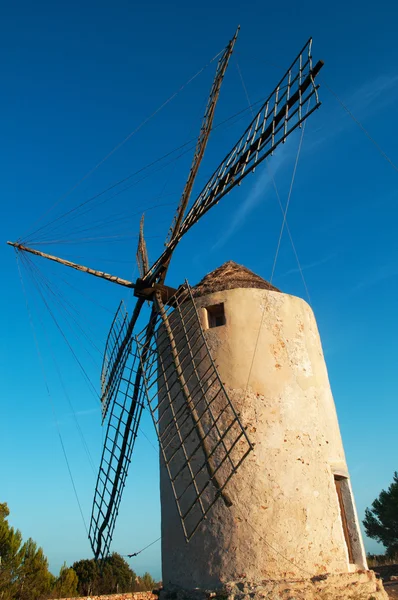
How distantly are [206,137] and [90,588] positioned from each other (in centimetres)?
1762

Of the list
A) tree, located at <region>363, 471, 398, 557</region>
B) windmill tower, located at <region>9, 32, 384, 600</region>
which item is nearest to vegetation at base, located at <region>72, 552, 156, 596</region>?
tree, located at <region>363, 471, 398, 557</region>

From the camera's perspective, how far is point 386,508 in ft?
68.1

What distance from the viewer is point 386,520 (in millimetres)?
20656

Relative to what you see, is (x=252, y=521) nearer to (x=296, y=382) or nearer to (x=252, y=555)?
(x=252, y=555)

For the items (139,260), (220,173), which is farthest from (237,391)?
(139,260)

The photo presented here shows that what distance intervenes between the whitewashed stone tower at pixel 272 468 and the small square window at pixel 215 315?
0.6 inches

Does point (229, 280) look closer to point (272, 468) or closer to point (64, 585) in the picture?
point (272, 468)

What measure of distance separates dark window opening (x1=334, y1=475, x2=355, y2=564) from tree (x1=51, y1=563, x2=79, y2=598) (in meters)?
13.0

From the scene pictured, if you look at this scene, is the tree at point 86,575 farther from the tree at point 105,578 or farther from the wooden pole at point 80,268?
the wooden pole at point 80,268

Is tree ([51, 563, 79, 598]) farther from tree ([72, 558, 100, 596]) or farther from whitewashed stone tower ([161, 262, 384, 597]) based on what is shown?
whitewashed stone tower ([161, 262, 384, 597])

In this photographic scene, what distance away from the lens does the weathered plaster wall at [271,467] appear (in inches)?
213

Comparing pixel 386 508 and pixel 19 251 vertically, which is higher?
pixel 19 251

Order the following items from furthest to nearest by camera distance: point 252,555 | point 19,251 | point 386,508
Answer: point 386,508 < point 19,251 < point 252,555

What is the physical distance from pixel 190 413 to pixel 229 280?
2.34 meters
